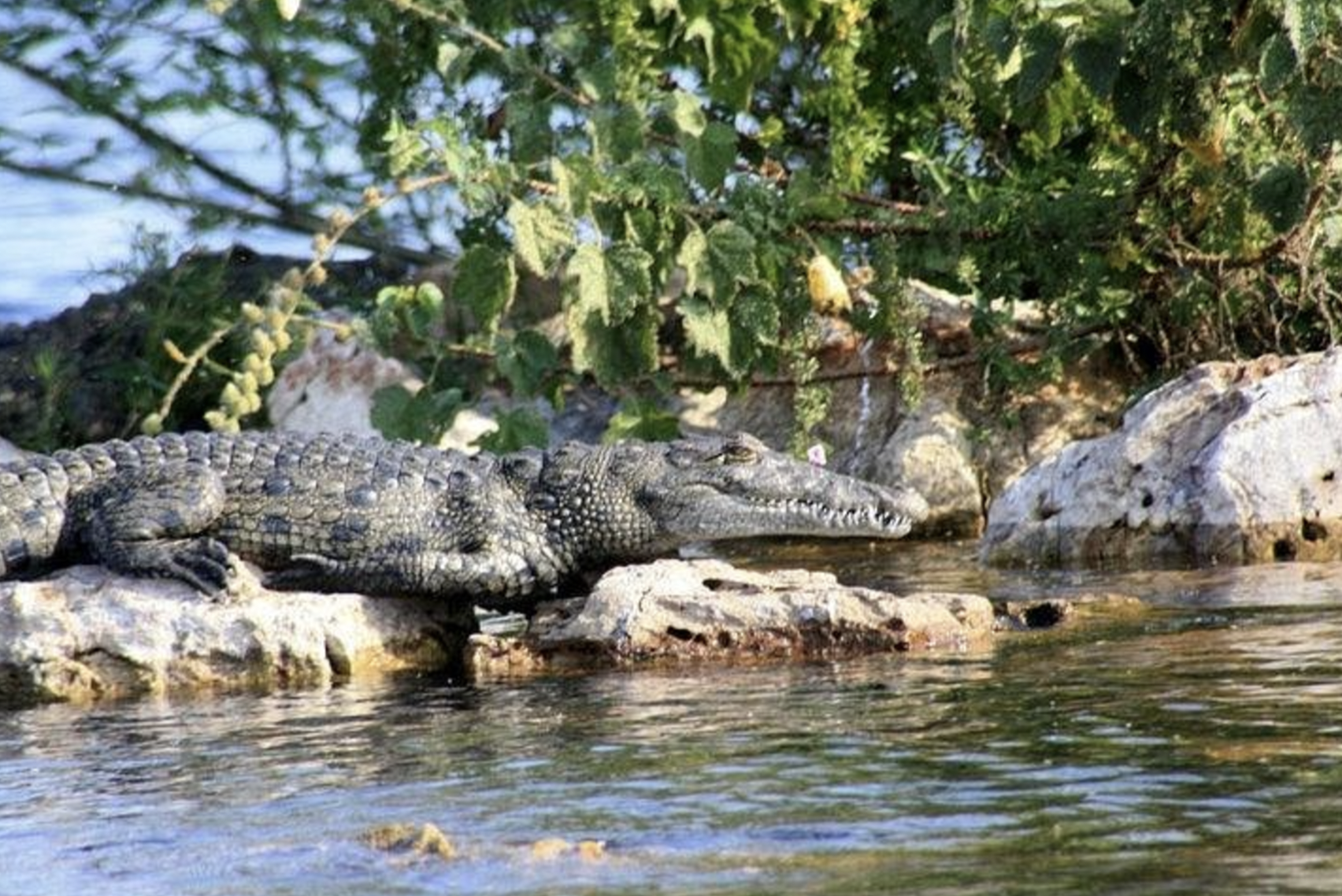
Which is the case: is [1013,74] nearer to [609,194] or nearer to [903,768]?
[609,194]

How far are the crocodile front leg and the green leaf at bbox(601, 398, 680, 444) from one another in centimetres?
268

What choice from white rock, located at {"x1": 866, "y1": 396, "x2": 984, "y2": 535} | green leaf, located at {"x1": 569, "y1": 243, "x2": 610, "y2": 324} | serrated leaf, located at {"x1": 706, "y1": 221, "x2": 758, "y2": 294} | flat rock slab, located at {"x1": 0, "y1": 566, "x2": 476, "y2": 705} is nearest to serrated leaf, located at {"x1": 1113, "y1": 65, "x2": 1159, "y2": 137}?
serrated leaf, located at {"x1": 706, "y1": 221, "x2": 758, "y2": 294}

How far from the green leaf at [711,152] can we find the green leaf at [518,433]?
114 cm

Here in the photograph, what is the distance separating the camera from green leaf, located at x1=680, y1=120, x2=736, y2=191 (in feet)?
32.9

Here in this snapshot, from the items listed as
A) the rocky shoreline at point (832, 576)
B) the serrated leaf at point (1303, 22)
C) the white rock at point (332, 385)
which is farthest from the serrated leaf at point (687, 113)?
the serrated leaf at point (1303, 22)

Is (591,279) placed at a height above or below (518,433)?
above

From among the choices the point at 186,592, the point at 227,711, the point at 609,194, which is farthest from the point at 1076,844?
the point at 609,194

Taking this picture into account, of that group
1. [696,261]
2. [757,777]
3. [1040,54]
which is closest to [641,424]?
[696,261]

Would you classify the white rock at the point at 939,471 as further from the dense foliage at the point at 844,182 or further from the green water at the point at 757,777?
the green water at the point at 757,777

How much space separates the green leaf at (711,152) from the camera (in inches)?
395

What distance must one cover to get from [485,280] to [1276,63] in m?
3.09

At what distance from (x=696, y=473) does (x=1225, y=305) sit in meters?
3.25

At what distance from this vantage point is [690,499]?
8.06m

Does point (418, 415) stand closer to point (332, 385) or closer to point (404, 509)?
point (332, 385)
